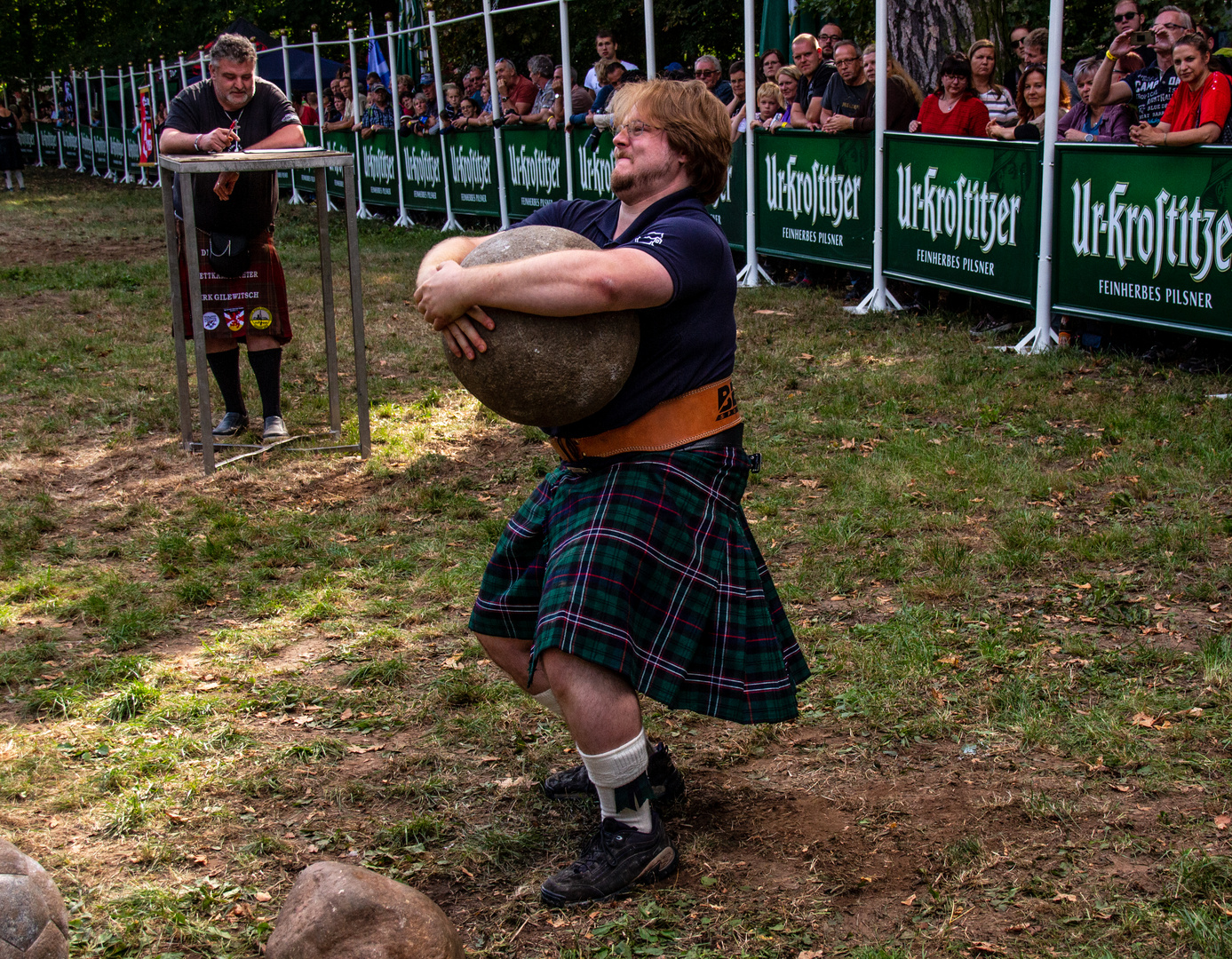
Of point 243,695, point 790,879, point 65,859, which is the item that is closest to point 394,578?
point 243,695

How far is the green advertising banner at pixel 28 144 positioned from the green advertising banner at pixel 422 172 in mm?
29260

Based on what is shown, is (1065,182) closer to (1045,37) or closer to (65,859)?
(1045,37)

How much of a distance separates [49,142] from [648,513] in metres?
43.8

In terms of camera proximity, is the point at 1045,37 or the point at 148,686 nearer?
the point at 148,686

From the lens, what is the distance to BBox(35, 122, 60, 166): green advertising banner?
40.0 meters

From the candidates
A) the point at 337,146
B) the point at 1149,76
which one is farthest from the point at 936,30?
the point at 337,146

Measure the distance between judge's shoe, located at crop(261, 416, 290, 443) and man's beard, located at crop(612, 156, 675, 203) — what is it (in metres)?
Result: 4.47

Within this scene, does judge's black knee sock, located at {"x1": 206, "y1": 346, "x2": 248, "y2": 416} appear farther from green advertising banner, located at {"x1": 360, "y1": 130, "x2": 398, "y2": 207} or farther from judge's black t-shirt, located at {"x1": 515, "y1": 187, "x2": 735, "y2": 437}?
green advertising banner, located at {"x1": 360, "y1": 130, "x2": 398, "y2": 207}

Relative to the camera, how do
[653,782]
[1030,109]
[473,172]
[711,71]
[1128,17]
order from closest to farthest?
[653,782]
[1128,17]
[1030,109]
[711,71]
[473,172]

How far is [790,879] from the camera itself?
113 inches

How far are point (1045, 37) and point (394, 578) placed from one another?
21.5 ft

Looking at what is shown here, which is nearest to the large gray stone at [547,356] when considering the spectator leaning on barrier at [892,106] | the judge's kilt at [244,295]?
the judge's kilt at [244,295]

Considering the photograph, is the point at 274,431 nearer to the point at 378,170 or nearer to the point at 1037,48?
the point at 1037,48

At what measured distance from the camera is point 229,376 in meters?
6.95
